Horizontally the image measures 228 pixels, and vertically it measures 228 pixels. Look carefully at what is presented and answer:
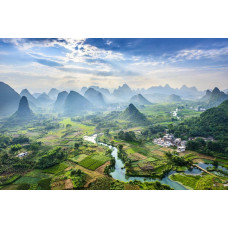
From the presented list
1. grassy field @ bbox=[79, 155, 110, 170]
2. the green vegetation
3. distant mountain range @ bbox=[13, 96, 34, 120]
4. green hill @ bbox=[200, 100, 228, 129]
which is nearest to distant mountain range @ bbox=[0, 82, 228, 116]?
distant mountain range @ bbox=[13, 96, 34, 120]

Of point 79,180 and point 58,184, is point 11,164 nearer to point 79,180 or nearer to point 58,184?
point 58,184

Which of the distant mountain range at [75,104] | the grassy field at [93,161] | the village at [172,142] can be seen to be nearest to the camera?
the grassy field at [93,161]

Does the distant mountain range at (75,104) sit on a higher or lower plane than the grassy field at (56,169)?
lower

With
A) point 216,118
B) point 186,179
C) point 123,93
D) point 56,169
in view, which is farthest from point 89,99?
point 186,179

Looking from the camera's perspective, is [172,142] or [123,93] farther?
[123,93]

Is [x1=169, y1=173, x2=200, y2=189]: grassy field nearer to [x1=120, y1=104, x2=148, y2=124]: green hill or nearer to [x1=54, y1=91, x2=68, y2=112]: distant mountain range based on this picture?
[x1=120, y1=104, x2=148, y2=124]: green hill

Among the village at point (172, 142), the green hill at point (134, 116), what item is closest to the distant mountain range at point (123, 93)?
the green hill at point (134, 116)

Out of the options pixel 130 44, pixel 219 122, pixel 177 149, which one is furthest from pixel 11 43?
pixel 219 122

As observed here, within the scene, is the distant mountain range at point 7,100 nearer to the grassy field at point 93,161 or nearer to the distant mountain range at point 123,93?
the grassy field at point 93,161

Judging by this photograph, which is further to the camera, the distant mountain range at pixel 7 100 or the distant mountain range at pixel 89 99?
the distant mountain range at pixel 89 99

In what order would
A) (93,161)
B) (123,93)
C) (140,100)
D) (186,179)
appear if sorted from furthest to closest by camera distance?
(123,93) → (140,100) → (93,161) → (186,179)

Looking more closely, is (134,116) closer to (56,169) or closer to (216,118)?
(216,118)
